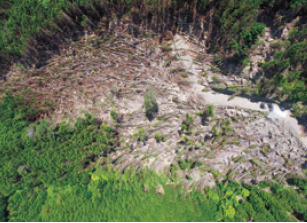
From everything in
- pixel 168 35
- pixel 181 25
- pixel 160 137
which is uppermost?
pixel 181 25

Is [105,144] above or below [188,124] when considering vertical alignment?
below

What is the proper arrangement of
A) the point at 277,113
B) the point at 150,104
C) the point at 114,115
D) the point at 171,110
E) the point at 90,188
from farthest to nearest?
1. the point at 90,188
2. the point at 114,115
3. the point at 171,110
4. the point at 150,104
5. the point at 277,113

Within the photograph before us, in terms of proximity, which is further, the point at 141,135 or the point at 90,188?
the point at 90,188

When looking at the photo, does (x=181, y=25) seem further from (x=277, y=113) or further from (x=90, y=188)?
(x=90, y=188)

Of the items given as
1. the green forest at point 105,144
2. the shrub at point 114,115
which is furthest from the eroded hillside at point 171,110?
the green forest at point 105,144

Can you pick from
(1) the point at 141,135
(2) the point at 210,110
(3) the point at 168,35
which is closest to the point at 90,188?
(1) the point at 141,135

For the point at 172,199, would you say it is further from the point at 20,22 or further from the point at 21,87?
the point at 20,22

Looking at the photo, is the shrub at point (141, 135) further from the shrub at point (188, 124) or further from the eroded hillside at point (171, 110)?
the shrub at point (188, 124)

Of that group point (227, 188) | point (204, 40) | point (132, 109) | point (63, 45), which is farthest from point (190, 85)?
point (63, 45)
